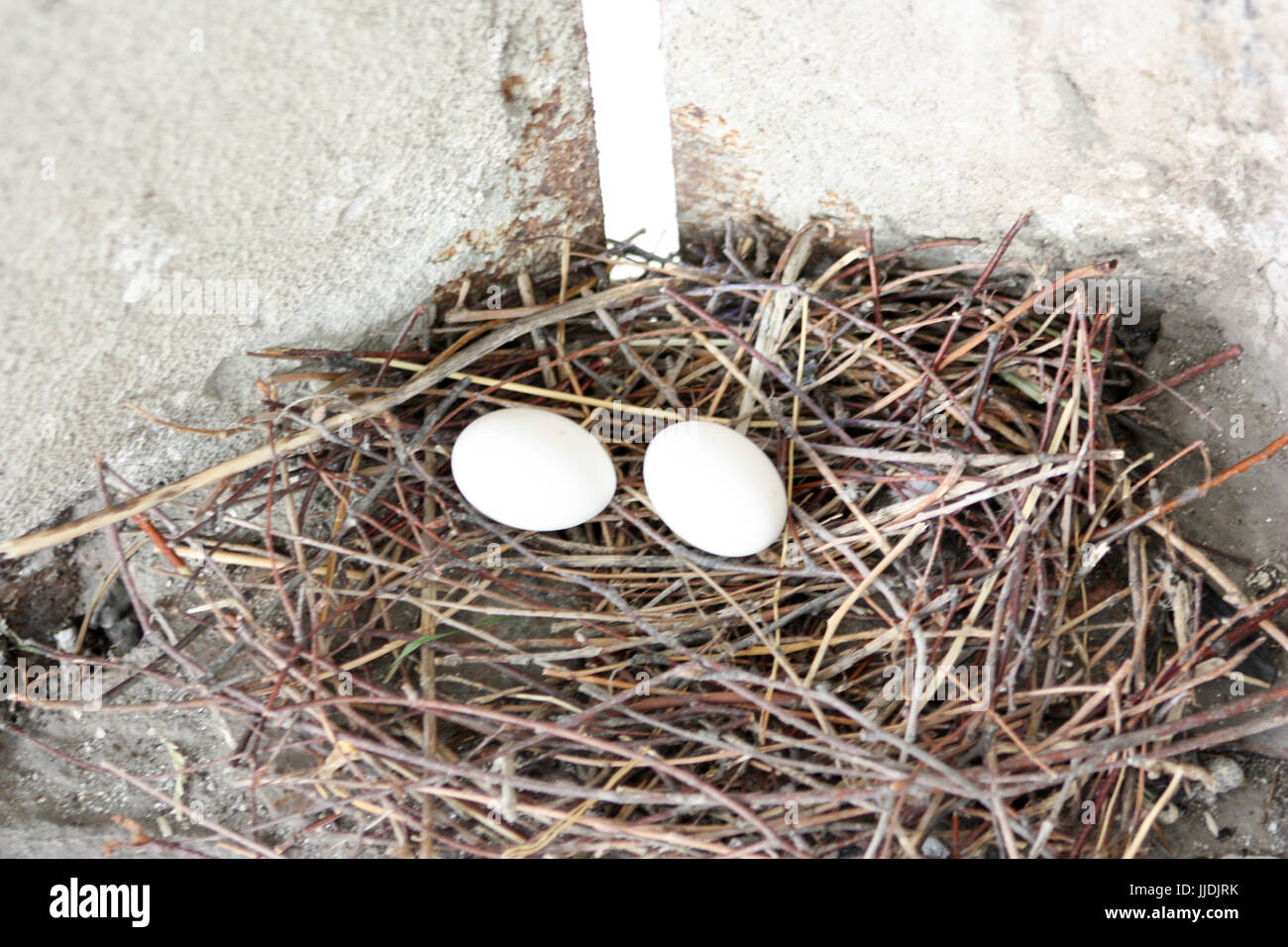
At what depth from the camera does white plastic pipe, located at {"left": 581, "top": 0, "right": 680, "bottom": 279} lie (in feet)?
3.79

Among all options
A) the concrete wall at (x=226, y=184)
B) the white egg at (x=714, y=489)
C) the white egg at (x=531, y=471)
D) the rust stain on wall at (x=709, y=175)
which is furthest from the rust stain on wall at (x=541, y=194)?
the white egg at (x=714, y=489)

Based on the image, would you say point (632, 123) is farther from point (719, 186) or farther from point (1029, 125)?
point (1029, 125)

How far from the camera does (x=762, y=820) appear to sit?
99cm

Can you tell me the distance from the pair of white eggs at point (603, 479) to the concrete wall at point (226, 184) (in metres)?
0.25

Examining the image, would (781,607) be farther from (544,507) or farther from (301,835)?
(301,835)

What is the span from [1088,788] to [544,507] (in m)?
0.65

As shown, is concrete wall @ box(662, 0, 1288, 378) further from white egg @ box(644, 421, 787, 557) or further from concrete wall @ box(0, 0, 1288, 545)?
white egg @ box(644, 421, 787, 557)

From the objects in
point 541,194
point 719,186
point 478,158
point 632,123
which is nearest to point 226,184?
point 478,158

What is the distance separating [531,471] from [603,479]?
3.7 inches

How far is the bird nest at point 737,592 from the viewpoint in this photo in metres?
1.01

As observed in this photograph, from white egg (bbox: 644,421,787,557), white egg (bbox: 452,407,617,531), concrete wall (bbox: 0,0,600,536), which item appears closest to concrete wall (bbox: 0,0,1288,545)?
concrete wall (bbox: 0,0,600,536)

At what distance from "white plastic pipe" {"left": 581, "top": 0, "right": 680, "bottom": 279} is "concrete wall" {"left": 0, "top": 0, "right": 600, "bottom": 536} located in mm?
31

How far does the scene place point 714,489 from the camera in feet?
Answer: 3.65

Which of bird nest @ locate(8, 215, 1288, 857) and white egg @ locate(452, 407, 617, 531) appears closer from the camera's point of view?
bird nest @ locate(8, 215, 1288, 857)
